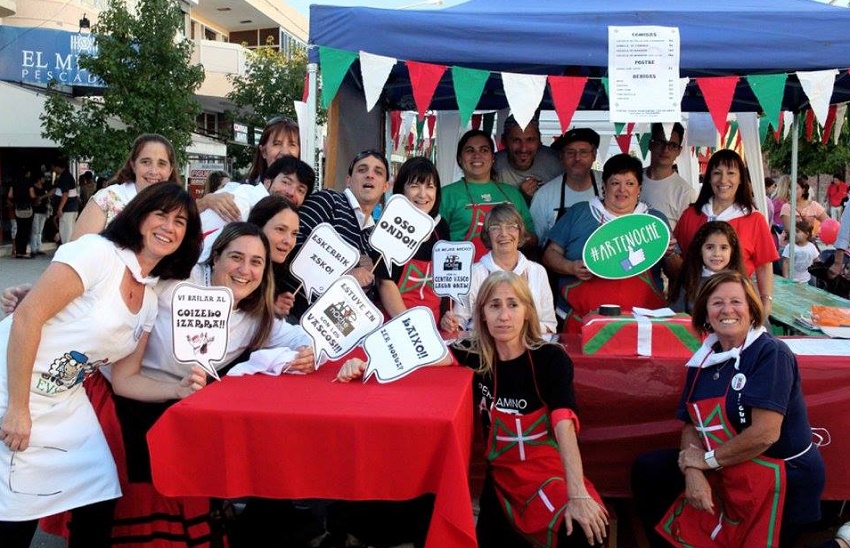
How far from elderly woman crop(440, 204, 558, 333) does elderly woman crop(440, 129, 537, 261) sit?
0.58 metres

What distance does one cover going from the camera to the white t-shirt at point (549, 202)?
14.3ft

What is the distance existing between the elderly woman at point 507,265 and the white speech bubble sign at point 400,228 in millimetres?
473

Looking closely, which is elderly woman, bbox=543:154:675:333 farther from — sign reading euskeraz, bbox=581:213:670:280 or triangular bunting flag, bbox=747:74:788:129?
triangular bunting flag, bbox=747:74:788:129

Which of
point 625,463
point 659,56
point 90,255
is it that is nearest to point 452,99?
point 659,56

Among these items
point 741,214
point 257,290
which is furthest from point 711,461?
point 741,214

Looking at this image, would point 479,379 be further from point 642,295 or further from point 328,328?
point 642,295

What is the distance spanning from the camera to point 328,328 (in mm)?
2609

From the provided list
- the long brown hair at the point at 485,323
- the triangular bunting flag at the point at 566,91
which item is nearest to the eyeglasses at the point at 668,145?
the triangular bunting flag at the point at 566,91

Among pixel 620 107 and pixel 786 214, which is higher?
pixel 620 107

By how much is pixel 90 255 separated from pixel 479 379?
4.41 feet

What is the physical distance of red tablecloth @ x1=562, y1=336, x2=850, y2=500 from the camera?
3023mm

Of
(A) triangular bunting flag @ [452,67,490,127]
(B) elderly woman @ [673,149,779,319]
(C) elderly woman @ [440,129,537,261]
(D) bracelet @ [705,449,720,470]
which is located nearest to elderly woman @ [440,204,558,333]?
(C) elderly woman @ [440,129,537,261]

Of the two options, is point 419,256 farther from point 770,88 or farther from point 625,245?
point 770,88

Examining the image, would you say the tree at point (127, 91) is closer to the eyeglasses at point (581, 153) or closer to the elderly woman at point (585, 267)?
the eyeglasses at point (581, 153)
